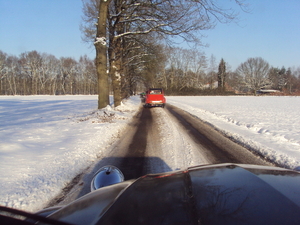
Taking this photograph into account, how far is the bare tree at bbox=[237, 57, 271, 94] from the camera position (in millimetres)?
79875

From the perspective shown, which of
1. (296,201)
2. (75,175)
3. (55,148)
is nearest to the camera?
(296,201)

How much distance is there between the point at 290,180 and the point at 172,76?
78966mm

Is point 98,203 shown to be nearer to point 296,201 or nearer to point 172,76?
point 296,201

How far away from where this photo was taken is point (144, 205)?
60.7 inches

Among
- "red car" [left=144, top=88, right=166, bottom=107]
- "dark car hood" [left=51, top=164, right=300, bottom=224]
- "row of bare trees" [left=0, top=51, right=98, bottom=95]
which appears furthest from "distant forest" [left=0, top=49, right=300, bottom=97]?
"dark car hood" [left=51, top=164, right=300, bottom=224]

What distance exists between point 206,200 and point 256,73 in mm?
91087

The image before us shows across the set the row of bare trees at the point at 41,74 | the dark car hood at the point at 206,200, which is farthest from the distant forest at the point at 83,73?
the dark car hood at the point at 206,200

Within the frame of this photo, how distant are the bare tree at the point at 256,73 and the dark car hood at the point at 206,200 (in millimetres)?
87366

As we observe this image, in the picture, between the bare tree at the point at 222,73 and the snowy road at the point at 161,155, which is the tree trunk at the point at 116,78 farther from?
the bare tree at the point at 222,73

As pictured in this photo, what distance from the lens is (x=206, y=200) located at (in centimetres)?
150

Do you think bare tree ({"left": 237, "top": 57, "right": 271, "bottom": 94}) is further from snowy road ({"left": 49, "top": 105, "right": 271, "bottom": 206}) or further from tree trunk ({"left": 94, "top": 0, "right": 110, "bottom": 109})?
snowy road ({"left": 49, "top": 105, "right": 271, "bottom": 206})

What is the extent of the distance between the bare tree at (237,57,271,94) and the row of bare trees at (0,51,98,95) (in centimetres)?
6024

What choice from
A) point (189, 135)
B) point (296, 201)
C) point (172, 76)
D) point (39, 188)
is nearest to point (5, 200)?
point (39, 188)

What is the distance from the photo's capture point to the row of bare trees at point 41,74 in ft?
249
